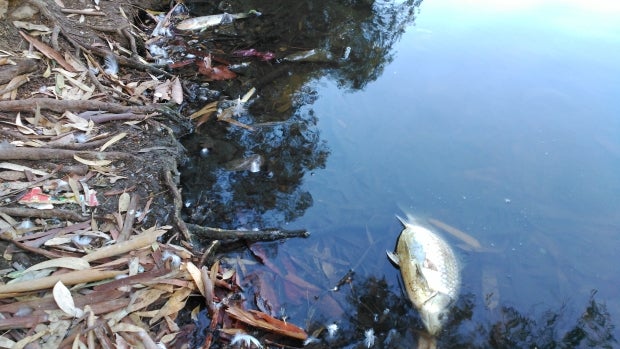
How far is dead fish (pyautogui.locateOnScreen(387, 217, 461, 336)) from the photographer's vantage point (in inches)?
148

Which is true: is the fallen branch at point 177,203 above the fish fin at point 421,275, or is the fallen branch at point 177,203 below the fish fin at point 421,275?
below

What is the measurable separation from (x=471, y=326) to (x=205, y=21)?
648 cm

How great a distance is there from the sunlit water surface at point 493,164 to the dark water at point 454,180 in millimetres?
19

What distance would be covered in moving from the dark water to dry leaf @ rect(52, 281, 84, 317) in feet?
4.59

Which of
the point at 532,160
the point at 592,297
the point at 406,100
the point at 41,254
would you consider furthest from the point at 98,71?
the point at 592,297

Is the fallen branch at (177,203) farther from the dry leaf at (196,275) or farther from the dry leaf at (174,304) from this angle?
the dry leaf at (174,304)

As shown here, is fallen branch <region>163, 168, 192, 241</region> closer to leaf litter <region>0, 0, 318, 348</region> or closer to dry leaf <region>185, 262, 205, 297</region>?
leaf litter <region>0, 0, 318, 348</region>

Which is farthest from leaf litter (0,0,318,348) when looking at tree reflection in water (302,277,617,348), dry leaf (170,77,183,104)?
dry leaf (170,77,183,104)

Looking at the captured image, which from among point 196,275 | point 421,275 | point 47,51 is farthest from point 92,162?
point 421,275

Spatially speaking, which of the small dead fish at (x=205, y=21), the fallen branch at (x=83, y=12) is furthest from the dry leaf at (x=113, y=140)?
the small dead fish at (x=205, y=21)

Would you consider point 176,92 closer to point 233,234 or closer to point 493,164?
point 233,234

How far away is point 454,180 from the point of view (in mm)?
5168

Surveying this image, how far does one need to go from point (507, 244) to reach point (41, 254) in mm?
4058

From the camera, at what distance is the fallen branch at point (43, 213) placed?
3547mm
